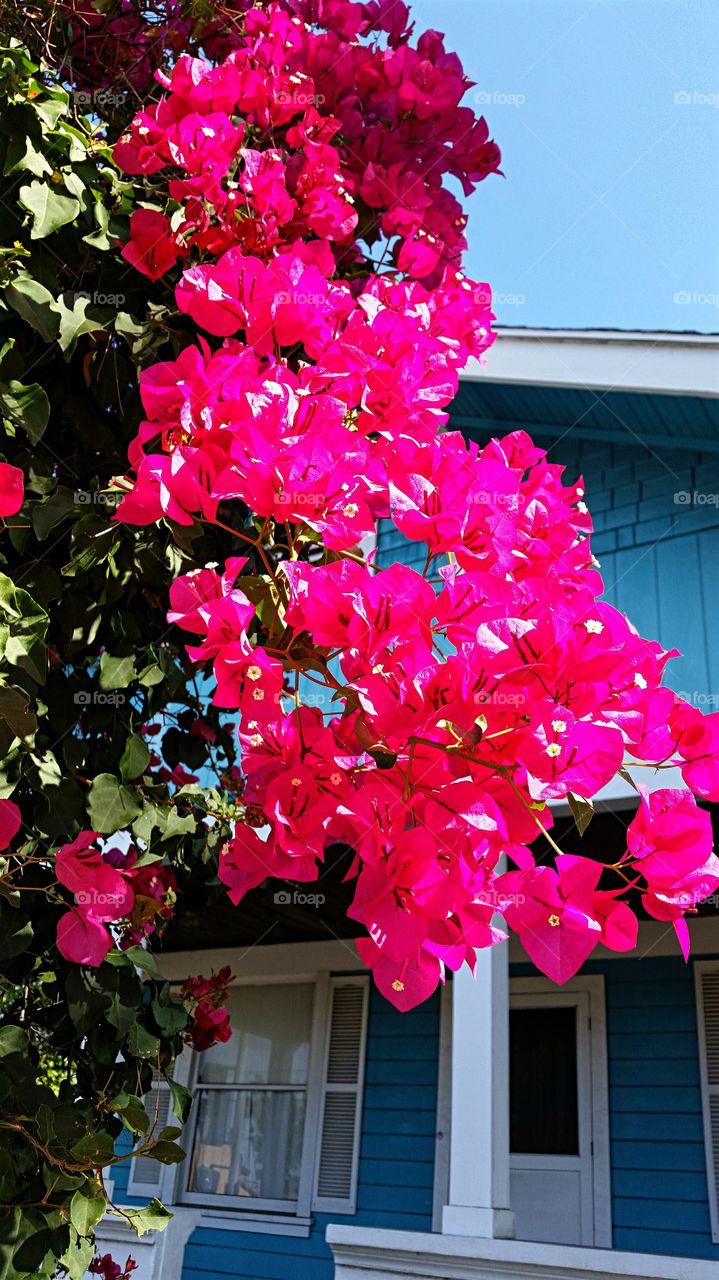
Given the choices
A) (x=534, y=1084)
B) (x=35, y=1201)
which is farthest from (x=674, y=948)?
(x=35, y=1201)

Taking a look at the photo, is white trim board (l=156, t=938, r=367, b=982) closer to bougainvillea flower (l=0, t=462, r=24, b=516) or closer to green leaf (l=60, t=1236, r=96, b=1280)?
green leaf (l=60, t=1236, r=96, b=1280)

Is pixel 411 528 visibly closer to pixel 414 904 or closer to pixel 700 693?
pixel 414 904

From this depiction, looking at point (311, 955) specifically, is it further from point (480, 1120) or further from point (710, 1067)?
point (480, 1120)

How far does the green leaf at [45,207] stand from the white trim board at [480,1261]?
3.48 meters

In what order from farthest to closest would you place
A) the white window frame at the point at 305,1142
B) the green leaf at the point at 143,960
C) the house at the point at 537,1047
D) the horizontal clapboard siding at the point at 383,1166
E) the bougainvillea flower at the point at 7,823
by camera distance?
the white window frame at the point at 305,1142 < the horizontal clapboard siding at the point at 383,1166 < the house at the point at 537,1047 < the green leaf at the point at 143,960 < the bougainvillea flower at the point at 7,823

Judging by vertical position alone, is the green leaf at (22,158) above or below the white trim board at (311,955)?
below

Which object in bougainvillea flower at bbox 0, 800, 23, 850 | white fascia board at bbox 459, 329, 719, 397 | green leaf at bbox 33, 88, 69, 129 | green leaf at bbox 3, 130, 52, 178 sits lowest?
bougainvillea flower at bbox 0, 800, 23, 850

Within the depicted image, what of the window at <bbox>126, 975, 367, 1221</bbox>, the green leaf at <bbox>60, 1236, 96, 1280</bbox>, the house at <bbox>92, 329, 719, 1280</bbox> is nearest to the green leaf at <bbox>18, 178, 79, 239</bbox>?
the green leaf at <bbox>60, 1236, 96, 1280</bbox>

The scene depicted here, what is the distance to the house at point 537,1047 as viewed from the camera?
4688 millimetres

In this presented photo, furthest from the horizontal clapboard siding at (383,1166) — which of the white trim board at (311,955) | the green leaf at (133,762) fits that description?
the green leaf at (133,762)

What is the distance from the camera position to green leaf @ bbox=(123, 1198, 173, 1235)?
1184 millimetres

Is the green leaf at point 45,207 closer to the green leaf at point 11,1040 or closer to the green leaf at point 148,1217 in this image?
the green leaf at point 11,1040

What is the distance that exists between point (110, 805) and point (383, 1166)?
198 inches

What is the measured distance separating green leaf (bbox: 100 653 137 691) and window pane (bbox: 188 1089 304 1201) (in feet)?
17.7
